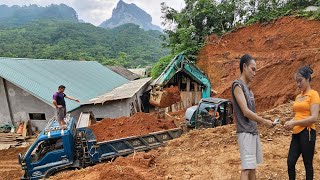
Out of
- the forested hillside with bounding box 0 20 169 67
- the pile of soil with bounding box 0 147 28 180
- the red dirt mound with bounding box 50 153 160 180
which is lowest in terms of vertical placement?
the pile of soil with bounding box 0 147 28 180

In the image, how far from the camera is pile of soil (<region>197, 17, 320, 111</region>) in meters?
15.0

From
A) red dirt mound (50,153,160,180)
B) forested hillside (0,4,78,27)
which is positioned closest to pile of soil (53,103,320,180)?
red dirt mound (50,153,160,180)

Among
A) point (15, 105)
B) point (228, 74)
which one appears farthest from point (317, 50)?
point (15, 105)

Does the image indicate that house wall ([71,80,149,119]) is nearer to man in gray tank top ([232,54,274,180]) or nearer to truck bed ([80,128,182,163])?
truck bed ([80,128,182,163])

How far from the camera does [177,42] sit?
25.4m

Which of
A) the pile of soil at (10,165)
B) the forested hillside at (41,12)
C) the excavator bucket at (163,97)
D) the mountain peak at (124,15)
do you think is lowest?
the pile of soil at (10,165)

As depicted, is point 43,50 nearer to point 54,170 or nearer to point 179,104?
point 179,104

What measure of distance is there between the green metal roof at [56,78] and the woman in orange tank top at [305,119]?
39.1 ft

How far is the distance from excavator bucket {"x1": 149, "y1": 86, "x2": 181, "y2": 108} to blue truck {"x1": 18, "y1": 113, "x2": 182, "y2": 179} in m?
3.30

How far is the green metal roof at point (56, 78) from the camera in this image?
45.9 feet

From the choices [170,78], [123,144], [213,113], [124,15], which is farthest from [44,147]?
[124,15]

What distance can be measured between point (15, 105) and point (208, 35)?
54.3ft

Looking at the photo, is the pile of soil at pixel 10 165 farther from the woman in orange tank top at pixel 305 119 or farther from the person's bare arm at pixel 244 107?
the woman in orange tank top at pixel 305 119

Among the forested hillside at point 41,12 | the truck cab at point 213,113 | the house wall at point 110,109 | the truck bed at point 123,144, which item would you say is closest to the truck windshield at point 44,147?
the truck bed at point 123,144
